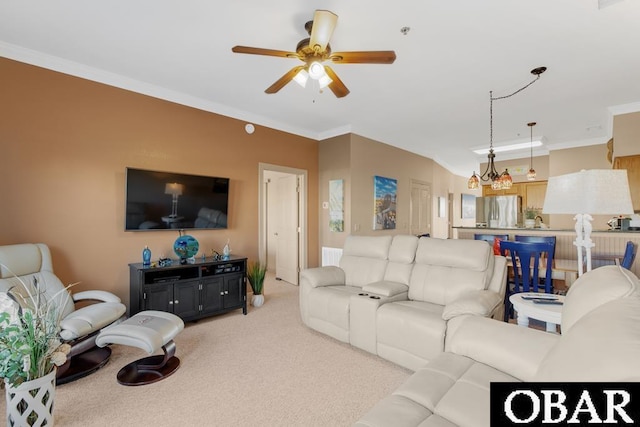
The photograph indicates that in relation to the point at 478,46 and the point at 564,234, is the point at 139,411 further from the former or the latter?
the point at 564,234

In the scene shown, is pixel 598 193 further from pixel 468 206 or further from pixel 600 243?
pixel 468 206

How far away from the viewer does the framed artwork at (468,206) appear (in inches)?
379

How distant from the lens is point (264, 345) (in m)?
2.97

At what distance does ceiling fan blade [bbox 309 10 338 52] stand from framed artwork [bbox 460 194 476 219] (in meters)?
8.71

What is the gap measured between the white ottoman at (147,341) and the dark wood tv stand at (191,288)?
2.01 ft

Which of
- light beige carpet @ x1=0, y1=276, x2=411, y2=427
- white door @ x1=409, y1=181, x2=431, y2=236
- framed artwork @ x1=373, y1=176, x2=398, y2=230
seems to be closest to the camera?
light beige carpet @ x1=0, y1=276, x2=411, y2=427

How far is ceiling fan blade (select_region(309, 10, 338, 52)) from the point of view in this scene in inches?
77.1

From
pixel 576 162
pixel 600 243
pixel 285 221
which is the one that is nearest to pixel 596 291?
pixel 600 243

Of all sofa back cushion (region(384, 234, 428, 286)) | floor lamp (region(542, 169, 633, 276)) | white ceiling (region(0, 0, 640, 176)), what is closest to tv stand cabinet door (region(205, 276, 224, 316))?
sofa back cushion (region(384, 234, 428, 286))

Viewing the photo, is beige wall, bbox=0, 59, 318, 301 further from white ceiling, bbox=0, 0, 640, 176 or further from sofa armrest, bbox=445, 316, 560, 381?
sofa armrest, bbox=445, 316, 560, 381

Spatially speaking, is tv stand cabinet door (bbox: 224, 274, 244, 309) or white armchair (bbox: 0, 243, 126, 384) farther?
tv stand cabinet door (bbox: 224, 274, 244, 309)

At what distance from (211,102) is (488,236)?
14.3ft

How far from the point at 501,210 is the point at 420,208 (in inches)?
106

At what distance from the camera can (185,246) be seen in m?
3.63
